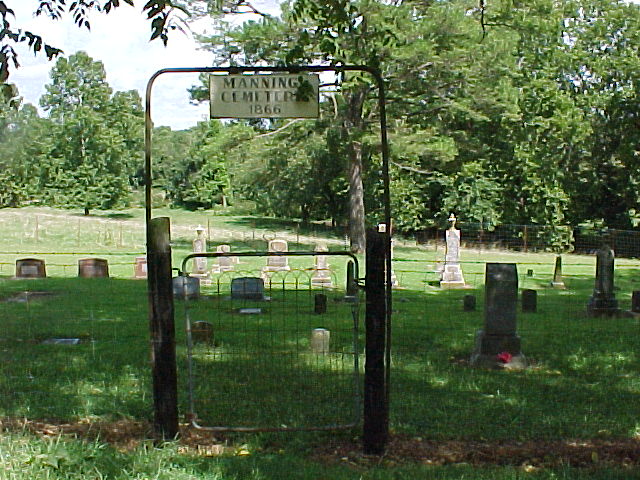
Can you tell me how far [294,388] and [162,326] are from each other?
1.99 m

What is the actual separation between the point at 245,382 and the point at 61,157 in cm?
5092

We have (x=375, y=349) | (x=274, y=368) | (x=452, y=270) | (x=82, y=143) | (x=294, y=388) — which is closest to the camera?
(x=375, y=349)

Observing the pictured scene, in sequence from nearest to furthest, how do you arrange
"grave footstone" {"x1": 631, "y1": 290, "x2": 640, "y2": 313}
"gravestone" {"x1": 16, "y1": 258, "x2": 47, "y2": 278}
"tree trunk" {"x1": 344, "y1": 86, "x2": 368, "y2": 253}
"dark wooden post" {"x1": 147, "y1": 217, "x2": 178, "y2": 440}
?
"dark wooden post" {"x1": 147, "y1": 217, "x2": 178, "y2": 440}, "grave footstone" {"x1": 631, "y1": 290, "x2": 640, "y2": 313}, "gravestone" {"x1": 16, "y1": 258, "x2": 47, "y2": 278}, "tree trunk" {"x1": 344, "y1": 86, "x2": 368, "y2": 253}

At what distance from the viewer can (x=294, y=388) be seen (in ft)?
23.0

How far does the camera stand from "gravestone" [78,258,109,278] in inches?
811

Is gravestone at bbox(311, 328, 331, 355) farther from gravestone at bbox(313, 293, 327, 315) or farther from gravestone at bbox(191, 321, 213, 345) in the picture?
gravestone at bbox(313, 293, 327, 315)

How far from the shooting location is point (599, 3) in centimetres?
4481

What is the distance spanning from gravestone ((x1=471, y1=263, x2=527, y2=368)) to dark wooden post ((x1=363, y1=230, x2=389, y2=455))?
11.6 feet

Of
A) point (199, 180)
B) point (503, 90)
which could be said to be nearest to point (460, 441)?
point (503, 90)

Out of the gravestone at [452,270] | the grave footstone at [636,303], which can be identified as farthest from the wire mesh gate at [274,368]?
the gravestone at [452,270]

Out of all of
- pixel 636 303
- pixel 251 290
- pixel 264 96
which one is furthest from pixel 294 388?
pixel 636 303

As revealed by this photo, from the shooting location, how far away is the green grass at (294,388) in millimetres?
4828

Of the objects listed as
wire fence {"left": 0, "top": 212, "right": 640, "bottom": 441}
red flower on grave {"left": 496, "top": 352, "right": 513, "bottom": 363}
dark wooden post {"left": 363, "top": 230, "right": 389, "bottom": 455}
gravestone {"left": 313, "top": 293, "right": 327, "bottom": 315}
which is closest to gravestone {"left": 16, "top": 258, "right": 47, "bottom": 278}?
wire fence {"left": 0, "top": 212, "right": 640, "bottom": 441}

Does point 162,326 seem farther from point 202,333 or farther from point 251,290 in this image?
point 251,290
